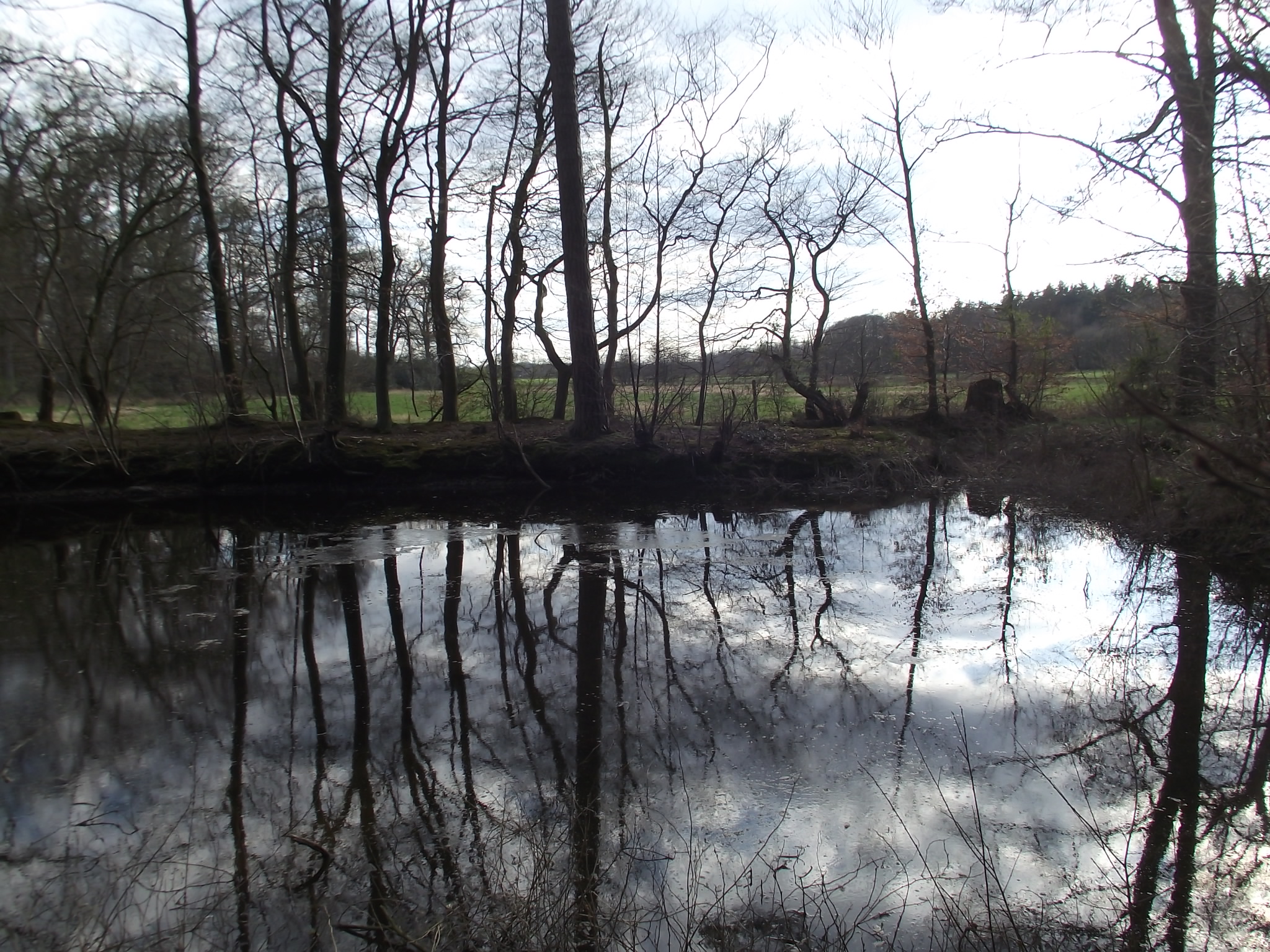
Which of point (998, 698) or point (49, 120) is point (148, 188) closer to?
point (49, 120)

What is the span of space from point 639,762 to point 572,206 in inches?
475

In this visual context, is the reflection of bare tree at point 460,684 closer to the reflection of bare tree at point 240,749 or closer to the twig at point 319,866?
the twig at point 319,866

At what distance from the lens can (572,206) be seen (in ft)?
47.5

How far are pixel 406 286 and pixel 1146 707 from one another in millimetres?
19437

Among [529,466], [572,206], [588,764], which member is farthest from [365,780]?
[572,206]

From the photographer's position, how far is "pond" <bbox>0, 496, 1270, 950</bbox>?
3049mm

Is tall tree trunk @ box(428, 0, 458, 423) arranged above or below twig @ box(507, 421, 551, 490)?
above

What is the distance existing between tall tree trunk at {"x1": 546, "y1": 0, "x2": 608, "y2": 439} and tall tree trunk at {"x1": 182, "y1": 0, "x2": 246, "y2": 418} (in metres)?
6.44

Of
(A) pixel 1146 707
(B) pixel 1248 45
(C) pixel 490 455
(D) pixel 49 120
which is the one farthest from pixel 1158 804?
(D) pixel 49 120

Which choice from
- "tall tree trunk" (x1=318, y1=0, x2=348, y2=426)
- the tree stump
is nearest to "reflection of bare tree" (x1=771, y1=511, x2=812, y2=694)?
"tall tree trunk" (x1=318, y1=0, x2=348, y2=426)

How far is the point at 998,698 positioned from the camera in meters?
5.00

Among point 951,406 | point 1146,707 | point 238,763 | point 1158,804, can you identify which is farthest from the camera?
point 951,406

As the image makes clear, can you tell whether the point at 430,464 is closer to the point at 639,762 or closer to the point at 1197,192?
the point at 639,762

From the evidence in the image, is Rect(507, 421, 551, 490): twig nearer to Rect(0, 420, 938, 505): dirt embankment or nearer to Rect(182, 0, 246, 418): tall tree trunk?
Rect(0, 420, 938, 505): dirt embankment
